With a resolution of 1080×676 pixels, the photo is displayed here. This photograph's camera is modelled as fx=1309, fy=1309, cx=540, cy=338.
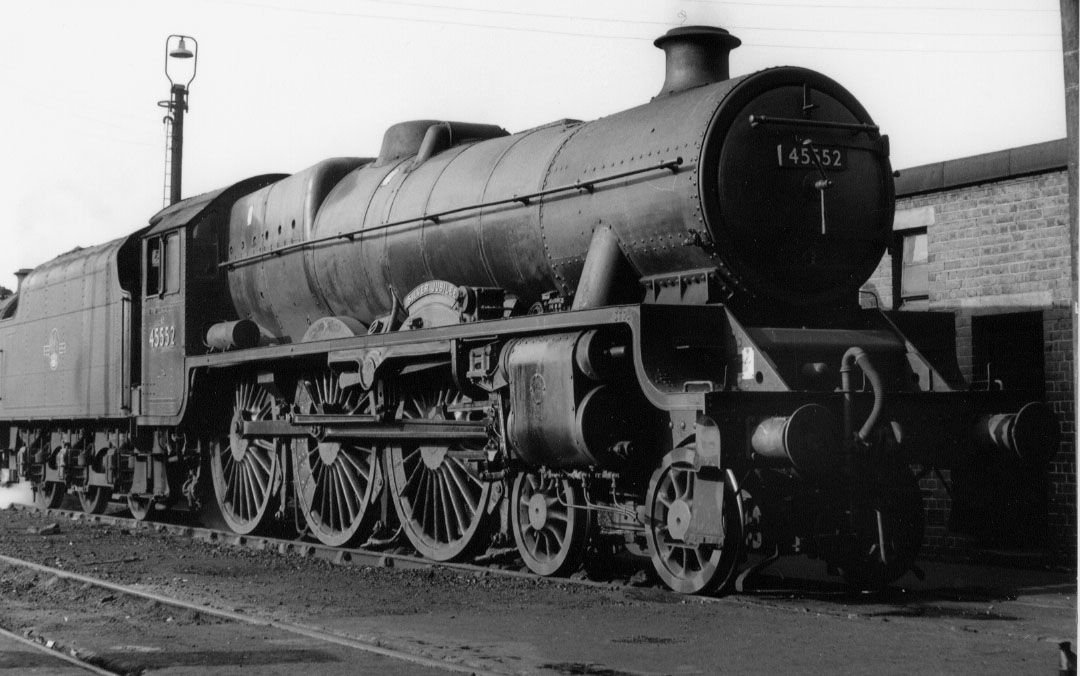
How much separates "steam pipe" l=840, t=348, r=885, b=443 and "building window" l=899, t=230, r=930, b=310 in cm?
464

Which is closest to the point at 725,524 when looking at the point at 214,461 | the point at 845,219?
the point at 845,219

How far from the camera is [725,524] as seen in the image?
795 cm

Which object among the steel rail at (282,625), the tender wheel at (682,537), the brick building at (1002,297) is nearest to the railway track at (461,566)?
the tender wheel at (682,537)

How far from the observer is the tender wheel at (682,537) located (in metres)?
8.08

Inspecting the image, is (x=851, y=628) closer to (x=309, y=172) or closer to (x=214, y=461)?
(x=309, y=172)

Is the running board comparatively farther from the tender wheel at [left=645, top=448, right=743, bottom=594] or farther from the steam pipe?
the steam pipe

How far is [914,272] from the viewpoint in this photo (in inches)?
502

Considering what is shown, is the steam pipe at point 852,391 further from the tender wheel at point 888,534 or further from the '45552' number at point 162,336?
the '45552' number at point 162,336

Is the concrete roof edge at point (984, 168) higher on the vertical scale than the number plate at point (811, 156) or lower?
higher

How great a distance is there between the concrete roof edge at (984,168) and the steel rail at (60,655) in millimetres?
8273

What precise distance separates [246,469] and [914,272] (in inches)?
279

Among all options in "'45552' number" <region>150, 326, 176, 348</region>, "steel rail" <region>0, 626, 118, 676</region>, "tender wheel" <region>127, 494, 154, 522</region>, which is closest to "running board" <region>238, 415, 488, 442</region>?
"'45552' number" <region>150, 326, 176, 348</region>

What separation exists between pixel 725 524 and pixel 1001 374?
207 inches

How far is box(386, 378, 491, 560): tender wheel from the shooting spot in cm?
1058
